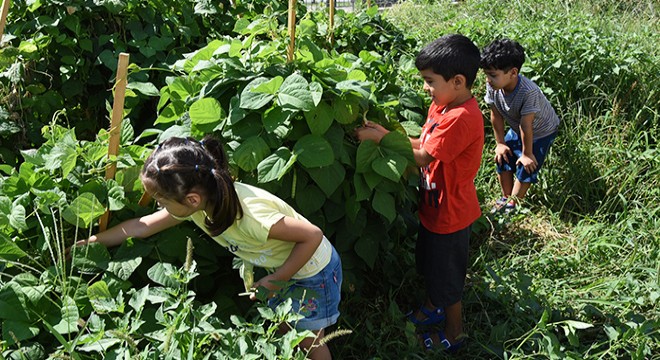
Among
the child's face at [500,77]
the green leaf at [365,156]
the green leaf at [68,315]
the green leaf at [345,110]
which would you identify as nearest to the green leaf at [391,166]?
the green leaf at [365,156]

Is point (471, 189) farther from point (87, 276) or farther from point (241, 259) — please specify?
point (87, 276)

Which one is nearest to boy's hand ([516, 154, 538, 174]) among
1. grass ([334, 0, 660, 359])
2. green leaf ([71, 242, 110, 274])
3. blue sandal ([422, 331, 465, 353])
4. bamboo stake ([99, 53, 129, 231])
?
grass ([334, 0, 660, 359])

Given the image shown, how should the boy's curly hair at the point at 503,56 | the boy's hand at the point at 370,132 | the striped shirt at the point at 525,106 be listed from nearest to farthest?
the boy's hand at the point at 370,132, the boy's curly hair at the point at 503,56, the striped shirt at the point at 525,106

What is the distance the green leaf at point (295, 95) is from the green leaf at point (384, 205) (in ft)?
1.32

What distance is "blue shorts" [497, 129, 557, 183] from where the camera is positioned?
141 inches

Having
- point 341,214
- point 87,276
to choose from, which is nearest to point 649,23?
point 341,214

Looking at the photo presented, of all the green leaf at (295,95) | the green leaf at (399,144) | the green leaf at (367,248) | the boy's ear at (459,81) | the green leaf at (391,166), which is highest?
the green leaf at (295,95)

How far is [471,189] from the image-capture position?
8.11 ft

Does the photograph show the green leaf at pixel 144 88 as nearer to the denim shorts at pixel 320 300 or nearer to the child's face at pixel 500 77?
the denim shorts at pixel 320 300

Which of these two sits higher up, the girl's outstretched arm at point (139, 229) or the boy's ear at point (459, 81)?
the boy's ear at point (459, 81)

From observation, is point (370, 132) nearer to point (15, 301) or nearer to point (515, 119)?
point (15, 301)

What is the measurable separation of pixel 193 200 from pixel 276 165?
43 cm

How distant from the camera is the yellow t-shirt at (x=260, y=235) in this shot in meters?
1.87

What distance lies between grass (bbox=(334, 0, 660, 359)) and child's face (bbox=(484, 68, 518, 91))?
2.19ft
